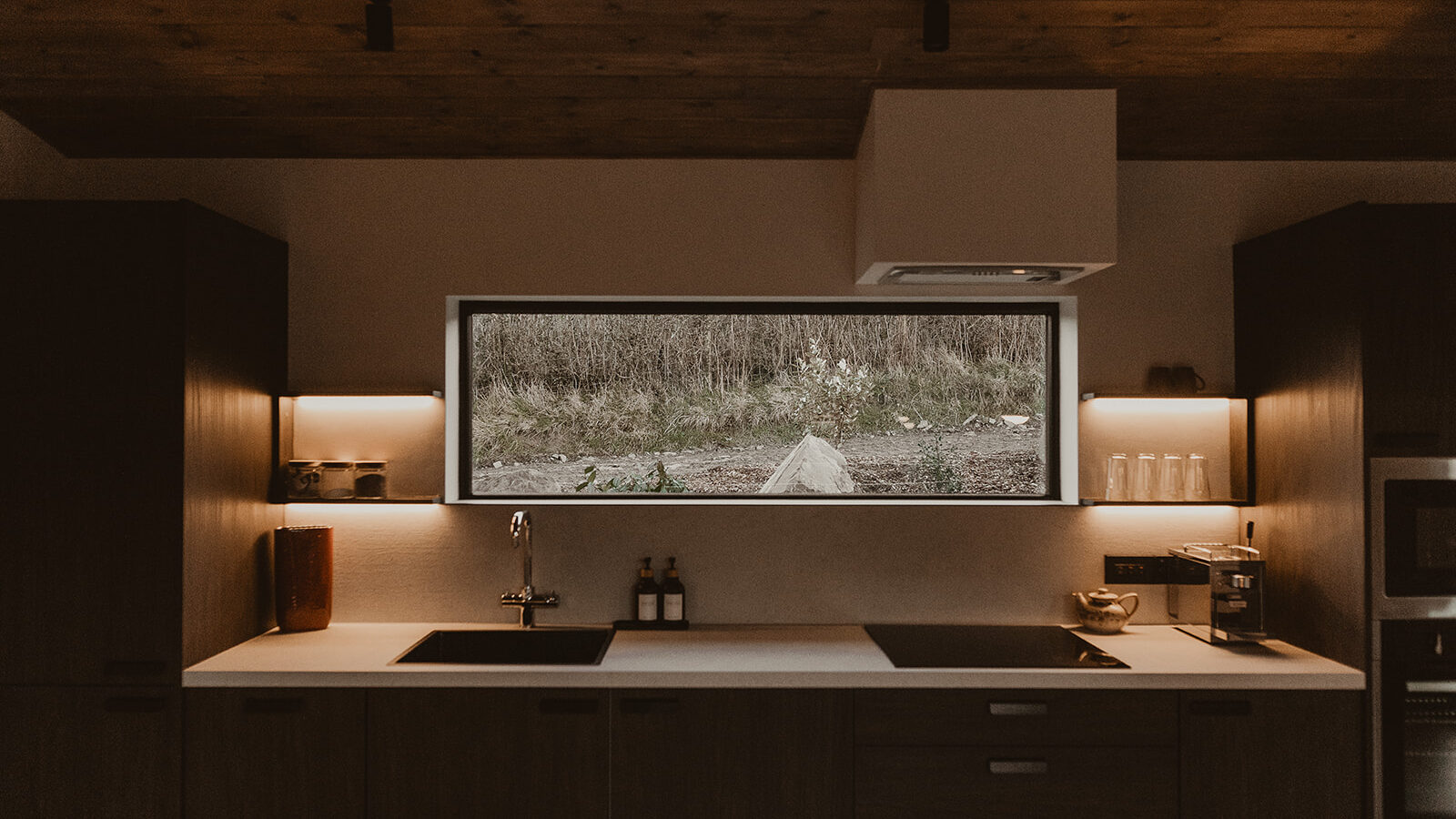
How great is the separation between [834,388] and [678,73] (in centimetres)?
126

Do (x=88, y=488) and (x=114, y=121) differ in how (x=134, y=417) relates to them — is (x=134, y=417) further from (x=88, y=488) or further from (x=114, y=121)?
(x=114, y=121)

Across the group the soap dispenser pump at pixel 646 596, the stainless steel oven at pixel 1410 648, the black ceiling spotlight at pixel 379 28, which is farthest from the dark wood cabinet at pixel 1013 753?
the black ceiling spotlight at pixel 379 28

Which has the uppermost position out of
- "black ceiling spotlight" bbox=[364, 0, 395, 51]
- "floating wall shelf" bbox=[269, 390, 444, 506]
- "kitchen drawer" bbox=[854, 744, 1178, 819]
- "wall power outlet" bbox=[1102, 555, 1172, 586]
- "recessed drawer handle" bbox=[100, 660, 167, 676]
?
"black ceiling spotlight" bbox=[364, 0, 395, 51]

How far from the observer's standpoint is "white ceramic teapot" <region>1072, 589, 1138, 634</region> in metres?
2.80

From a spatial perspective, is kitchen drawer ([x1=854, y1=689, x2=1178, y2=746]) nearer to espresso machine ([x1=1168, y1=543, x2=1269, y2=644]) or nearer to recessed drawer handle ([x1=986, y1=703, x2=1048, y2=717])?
recessed drawer handle ([x1=986, y1=703, x2=1048, y2=717])

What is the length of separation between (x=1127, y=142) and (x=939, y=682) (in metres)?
1.94

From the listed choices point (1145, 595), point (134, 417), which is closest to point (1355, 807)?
point (1145, 595)

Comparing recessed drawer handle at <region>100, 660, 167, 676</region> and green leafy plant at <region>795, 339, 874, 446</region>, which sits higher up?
green leafy plant at <region>795, 339, 874, 446</region>

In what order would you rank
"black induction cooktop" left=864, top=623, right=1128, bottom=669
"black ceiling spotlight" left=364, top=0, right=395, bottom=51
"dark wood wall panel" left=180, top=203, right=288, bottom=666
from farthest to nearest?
"black induction cooktop" left=864, top=623, right=1128, bottom=669, "dark wood wall panel" left=180, top=203, right=288, bottom=666, "black ceiling spotlight" left=364, top=0, right=395, bottom=51

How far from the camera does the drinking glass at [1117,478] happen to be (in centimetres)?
288

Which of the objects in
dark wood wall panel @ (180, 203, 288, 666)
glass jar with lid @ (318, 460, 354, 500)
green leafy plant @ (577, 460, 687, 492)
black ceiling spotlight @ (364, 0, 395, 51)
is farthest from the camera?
green leafy plant @ (577, 460, 687, 492)

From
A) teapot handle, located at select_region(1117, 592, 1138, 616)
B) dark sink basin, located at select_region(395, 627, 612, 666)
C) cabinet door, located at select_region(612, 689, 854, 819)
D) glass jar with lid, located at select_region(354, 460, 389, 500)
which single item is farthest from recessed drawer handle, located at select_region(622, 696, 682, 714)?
teapot handle, located at select_region(1117, 592, 1138, 616)

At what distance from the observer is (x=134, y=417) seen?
2348 millimetres

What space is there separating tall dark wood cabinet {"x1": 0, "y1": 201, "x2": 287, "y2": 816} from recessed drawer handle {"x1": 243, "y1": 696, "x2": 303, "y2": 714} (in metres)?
0.20
